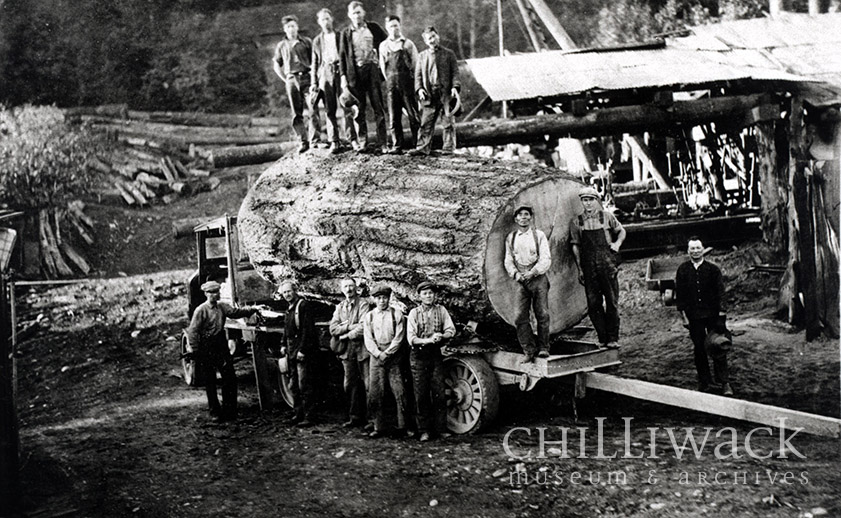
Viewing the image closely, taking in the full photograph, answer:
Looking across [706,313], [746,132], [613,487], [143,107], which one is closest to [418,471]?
[613,487]

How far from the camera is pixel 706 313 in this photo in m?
6.81

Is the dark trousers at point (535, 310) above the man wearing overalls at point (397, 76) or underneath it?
underneath

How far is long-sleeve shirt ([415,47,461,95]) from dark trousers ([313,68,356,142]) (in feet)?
3.65

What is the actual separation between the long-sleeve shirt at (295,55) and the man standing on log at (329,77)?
1.58 ft

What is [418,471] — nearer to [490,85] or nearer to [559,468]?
[559,468]

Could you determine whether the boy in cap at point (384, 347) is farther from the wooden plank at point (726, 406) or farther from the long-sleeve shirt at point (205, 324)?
the long-sleeve shirt at point (205, 324)

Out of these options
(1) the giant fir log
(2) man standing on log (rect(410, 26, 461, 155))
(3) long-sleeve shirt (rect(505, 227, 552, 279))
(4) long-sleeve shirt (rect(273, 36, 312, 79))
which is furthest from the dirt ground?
(4) long-sleeve shirt (rect(273, 36, 312, 79))

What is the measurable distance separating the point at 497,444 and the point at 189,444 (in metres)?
2.87

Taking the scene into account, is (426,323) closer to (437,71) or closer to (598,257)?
(598,257)

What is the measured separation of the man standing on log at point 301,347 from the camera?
703cm

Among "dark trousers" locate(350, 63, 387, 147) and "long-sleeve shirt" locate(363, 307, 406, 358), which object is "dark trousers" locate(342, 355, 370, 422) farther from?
"dark trousers" locate(350, 63, 387, 147)

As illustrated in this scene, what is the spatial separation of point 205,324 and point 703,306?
483 cm

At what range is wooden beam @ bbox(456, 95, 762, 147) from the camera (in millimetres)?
9695

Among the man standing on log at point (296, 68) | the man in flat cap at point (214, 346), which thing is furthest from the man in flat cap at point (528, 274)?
the man standing on log at point (296, 68)
